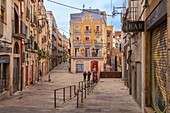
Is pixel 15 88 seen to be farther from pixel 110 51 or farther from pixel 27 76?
pixel 110 51

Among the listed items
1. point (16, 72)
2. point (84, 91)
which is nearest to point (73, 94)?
point (84, 91)

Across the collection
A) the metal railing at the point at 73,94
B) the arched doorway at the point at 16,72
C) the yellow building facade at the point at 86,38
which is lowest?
the metal railing at the point at 73,94

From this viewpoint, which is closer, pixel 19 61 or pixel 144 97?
pixel 144 97

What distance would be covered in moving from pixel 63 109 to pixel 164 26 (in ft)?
20.6

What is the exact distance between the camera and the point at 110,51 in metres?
70.4

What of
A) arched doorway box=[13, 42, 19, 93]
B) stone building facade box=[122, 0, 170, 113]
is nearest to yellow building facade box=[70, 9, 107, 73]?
arched doorway box=[13, 42, 19, 93]

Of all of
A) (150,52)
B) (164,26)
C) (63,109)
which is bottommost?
(63,109)

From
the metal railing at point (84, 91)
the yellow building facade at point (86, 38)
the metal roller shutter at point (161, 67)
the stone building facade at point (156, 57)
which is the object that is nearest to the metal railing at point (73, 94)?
the metal railing at point (84, 91)

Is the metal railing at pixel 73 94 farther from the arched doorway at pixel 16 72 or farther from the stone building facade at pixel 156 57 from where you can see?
the stone building facade at pixel 156 57

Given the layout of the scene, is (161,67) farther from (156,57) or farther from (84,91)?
(84,91)

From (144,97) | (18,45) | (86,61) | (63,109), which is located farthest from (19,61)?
(86,61)

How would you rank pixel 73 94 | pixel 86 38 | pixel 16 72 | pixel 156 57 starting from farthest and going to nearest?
pixel 86 38
pixel 16 72
pixel 73 94
pixel 156 57

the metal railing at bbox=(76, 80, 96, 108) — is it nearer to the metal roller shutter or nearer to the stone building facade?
the stone building facade

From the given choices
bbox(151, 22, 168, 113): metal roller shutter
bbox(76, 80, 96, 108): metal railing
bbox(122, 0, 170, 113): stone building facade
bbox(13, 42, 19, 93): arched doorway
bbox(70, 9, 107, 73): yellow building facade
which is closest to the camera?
bbox(122, 0, 170, 113): stone building facade
